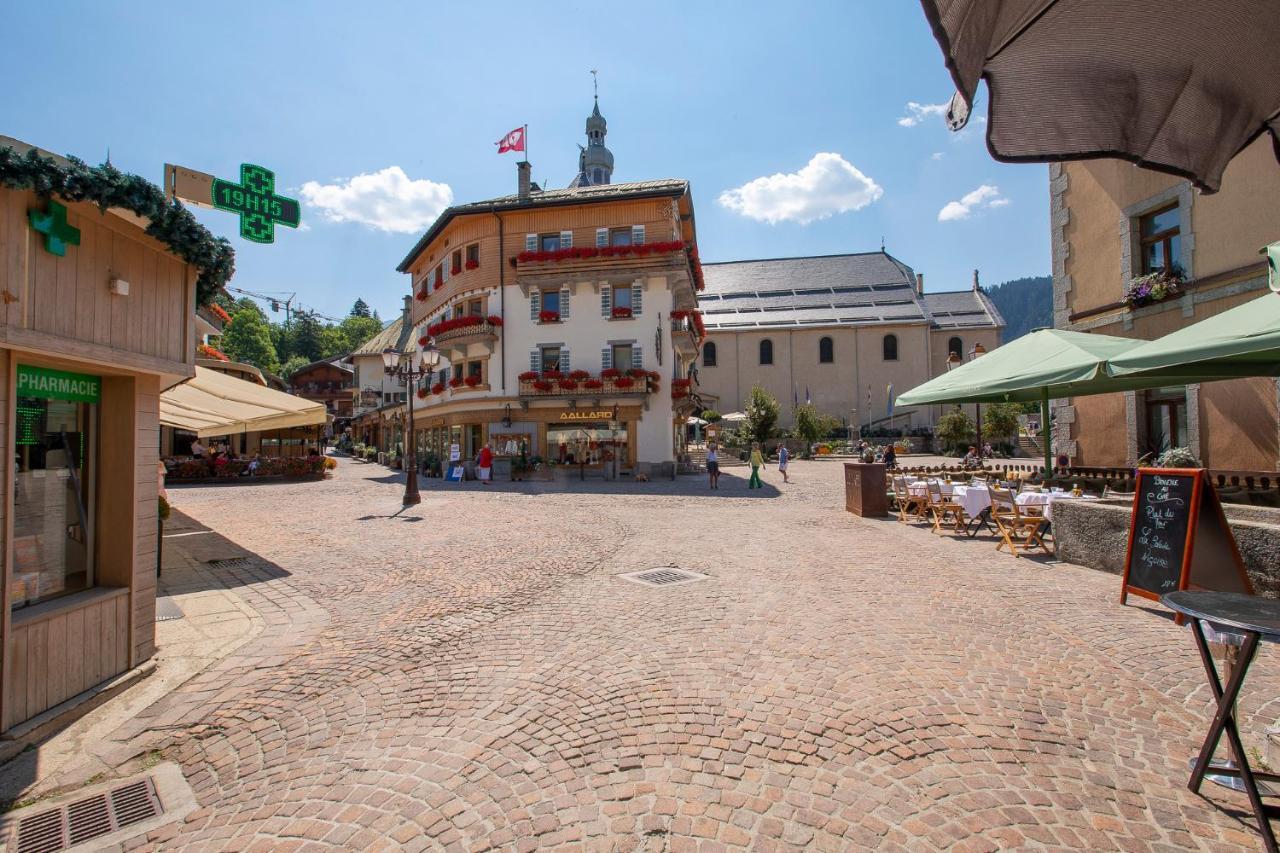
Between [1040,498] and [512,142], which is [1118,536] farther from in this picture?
[512,142]

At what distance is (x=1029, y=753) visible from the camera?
10.9ft

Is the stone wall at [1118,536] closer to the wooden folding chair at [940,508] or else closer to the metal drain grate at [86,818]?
the wooden folding chair at [940,508]

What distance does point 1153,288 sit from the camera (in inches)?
480

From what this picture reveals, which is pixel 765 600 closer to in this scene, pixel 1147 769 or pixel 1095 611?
pixel 1095 611

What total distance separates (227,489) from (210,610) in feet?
59.5

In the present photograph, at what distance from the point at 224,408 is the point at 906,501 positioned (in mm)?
12740

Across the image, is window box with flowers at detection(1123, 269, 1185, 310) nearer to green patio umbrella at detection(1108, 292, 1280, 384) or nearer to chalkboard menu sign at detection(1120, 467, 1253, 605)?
green patio umbrella at detection(1108, 292, 1280, 384)

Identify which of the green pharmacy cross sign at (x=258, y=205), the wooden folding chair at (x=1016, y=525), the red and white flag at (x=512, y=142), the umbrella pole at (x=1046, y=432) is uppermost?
the red and white flag at (x=512, y=142)

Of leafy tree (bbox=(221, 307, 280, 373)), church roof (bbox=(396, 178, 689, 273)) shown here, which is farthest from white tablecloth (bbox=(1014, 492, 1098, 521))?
leafy tree (bbox=(221, 307, 280, 373))

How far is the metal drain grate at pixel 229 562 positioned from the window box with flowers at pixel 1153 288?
53.9ft

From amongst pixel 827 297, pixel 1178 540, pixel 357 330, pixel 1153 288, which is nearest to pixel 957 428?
pixel 827 297

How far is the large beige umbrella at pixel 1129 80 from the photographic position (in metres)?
2.34

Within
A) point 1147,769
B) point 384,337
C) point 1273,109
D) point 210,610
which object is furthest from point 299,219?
point 384,337

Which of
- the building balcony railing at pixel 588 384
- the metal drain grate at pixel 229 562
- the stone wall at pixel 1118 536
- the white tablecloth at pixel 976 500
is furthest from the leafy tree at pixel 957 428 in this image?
the metal drain grate at pixel 229 562
